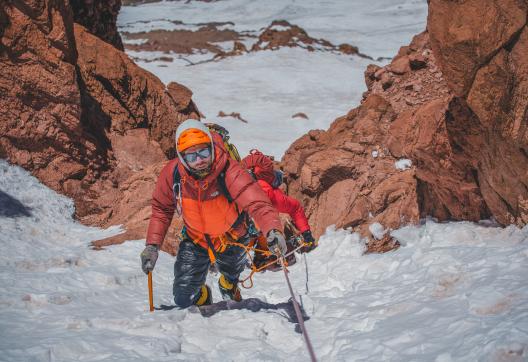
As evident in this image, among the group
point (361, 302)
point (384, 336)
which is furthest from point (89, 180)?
point (384, 336)

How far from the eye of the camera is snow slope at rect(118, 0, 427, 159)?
17.1 metres

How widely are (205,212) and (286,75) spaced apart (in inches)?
851

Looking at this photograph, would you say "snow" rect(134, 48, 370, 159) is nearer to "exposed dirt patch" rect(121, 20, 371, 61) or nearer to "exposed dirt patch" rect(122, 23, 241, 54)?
"exposed dirt patch" rect(121, 20, 371, 61)

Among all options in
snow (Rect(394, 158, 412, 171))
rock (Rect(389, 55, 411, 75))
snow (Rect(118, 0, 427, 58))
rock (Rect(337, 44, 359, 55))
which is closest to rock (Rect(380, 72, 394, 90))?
rock (Rect(389, 55, 411, 75))

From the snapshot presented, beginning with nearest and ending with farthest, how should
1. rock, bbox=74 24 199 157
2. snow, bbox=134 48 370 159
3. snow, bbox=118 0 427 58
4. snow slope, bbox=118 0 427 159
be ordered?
rock, bbox=74 24 199 157 < snow, bbox=134 48 370 159 < snow slope, bbox=118 0 427 159 < snow, bbox=118 0 427 58

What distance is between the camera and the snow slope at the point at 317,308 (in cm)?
265

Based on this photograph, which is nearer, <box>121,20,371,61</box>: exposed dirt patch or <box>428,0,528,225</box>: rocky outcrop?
<box>428,0,528,225</box>: rocky outcrop

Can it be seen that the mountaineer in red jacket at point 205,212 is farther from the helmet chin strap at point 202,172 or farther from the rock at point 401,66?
Result: the rock at point 401,66

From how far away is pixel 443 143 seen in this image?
4.61 meters

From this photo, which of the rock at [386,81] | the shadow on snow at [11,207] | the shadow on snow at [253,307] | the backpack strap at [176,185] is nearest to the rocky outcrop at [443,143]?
the rock at [386,81]

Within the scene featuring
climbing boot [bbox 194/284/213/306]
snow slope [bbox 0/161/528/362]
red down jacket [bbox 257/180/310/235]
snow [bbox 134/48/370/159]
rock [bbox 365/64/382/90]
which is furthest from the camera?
snow [bbox 134/48/370/159]

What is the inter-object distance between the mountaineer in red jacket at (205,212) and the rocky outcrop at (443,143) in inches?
78.4

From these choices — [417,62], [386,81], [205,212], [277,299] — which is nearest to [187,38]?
[386,81]

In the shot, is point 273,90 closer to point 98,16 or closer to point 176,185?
point 98,16
